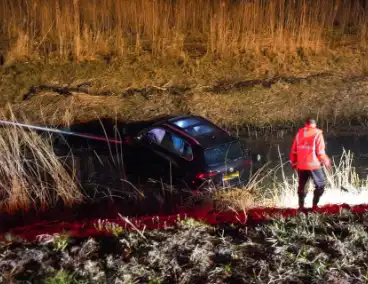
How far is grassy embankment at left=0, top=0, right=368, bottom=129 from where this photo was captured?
12.4 meters

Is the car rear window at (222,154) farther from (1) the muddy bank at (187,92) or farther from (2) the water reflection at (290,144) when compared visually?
(1) the muddy bank at (187,92)

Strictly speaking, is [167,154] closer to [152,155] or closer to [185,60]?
[152,155]

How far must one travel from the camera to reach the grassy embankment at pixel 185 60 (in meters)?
12.4

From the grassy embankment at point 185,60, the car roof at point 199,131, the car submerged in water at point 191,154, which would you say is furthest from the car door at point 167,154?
the grassy embankment at point 185,60

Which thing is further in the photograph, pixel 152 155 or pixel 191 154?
pixel 152 155

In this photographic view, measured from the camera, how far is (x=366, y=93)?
13.0m

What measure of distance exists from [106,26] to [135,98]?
9.88 feet

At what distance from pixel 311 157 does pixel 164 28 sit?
322 inches

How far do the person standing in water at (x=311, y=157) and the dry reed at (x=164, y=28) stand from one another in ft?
22.7

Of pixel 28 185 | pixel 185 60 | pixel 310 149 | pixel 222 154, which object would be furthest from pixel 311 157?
pixel 185 60

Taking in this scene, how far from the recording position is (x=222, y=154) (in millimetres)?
8398

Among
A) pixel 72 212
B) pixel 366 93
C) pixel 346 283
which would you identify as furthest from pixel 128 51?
pixel 346 283

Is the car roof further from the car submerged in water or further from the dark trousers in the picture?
the dark trousers

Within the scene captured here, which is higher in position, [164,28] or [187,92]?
[164,28]
